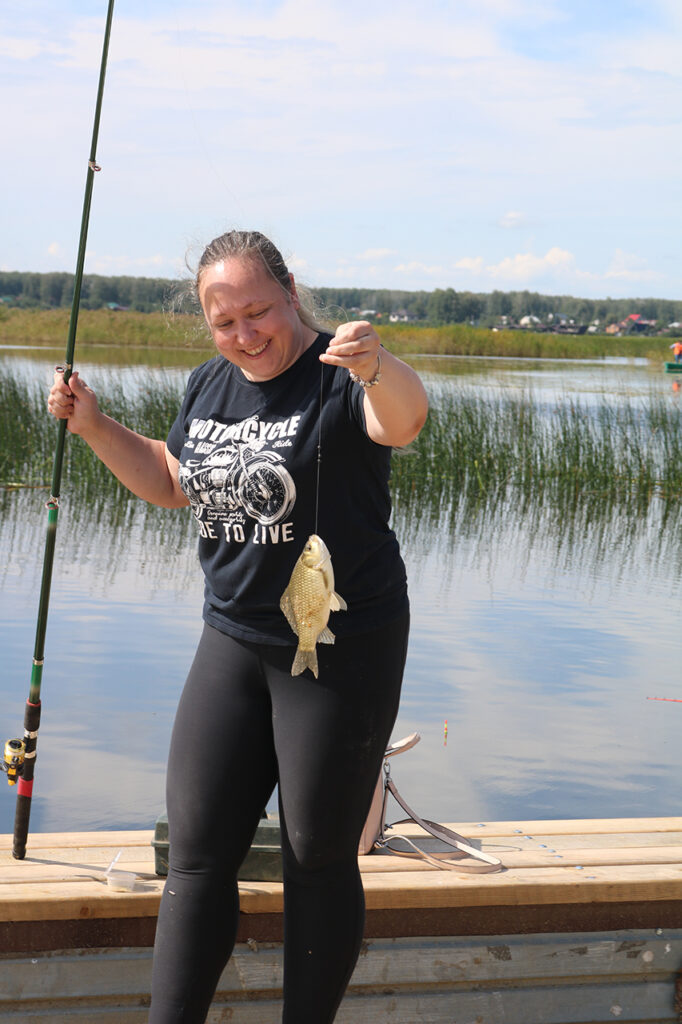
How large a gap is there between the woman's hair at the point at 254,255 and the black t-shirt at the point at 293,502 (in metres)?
0.12

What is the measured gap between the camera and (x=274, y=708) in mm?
2086

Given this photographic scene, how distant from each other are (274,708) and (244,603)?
20 centimetres

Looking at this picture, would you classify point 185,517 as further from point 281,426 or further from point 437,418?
point 281,426

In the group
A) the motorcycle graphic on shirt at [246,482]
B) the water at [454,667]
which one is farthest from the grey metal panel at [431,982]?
the motorcycle graphic on shirt at [246,482]

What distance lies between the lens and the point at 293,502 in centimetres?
205

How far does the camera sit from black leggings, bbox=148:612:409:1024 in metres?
2.04

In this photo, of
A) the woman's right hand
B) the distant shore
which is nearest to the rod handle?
the woman's right hand

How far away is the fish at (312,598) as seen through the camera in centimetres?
196

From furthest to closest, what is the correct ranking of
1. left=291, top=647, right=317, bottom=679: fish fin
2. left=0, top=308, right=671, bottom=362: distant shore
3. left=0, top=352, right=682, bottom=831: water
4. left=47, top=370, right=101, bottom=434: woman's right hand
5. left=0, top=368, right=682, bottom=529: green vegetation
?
left=0, top=308, right=671, bottom=362: distant shore < left=0, top=368, right=682, bottom=529: green vegetation < left=0, top=352, right=682, bottom=831: water < left=47, top=370, right=101, bottom=434: woman's right hand < left=291, top=647, right=317, bottom=679: fish fin

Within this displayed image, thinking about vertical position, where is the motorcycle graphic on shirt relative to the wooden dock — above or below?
above

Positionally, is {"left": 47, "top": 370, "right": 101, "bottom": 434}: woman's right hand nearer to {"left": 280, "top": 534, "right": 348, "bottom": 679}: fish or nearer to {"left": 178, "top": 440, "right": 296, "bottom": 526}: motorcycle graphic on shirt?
{"left": 178, "top": 440, "right": 296, "bottom": 526}: motorcycle graphic on shirt

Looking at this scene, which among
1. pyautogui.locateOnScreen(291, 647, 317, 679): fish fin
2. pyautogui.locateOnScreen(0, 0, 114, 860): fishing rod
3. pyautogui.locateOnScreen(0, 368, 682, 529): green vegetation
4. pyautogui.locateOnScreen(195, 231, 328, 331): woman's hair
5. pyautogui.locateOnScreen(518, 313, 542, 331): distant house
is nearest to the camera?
pyautogui.locateOnScreen(291, 647, 317, 679): fish fin

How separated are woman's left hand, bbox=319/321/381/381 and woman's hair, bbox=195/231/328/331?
296 millimetres

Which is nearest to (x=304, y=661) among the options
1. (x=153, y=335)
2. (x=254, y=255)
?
(x=254, y=255)
